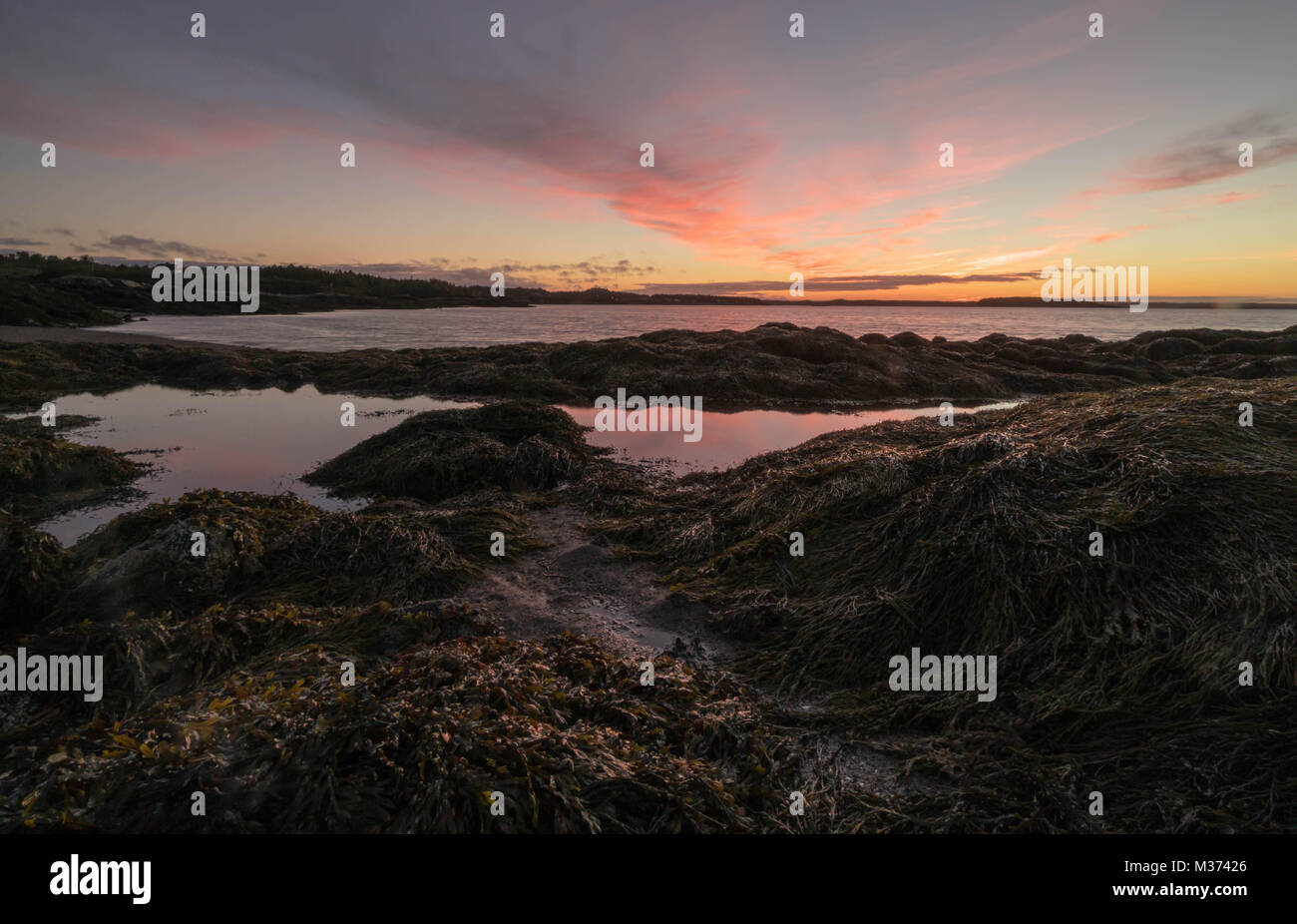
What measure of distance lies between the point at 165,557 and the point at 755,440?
9672 millimetres

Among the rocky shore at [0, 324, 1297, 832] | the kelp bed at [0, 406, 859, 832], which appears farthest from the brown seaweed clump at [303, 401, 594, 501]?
the kelp bed at [0, 406, 859, 832]

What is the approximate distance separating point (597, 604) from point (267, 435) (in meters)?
9.82

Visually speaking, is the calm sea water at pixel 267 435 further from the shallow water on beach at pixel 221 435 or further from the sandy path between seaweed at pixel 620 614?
the sandy path between seaweed at pixel 620 614

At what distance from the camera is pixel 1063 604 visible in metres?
3.88

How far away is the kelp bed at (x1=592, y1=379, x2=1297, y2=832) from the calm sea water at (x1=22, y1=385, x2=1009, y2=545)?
470 cm

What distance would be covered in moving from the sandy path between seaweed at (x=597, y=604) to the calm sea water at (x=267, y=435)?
3.60 m

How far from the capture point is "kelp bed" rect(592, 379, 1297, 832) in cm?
276

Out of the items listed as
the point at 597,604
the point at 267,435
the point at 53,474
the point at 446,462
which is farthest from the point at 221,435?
the point at 597,604

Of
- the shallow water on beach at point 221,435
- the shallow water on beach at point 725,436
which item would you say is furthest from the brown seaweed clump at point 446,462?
the shallow water on beach at point 725,436

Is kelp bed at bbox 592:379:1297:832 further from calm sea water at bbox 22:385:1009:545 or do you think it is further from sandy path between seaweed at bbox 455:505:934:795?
calm sea water at bbox 22:385:1009:545
